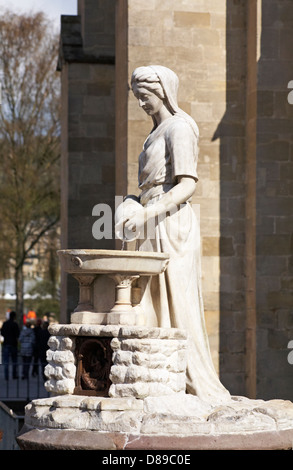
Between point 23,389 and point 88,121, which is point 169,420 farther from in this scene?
point 23,389

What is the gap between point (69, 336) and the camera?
6.96 m

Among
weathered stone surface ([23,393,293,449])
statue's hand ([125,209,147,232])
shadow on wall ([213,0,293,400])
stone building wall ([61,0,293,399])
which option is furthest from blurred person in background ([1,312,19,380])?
weathered stone surface ([23,393,293,449])

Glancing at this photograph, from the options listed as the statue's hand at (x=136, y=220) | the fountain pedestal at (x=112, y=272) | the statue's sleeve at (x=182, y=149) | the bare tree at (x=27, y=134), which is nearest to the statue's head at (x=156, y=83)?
the statue's sleeve at (x=182, y=149)

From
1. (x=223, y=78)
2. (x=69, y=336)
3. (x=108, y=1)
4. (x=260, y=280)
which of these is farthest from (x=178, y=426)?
(x=108, y=1)

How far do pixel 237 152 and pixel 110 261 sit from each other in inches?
291

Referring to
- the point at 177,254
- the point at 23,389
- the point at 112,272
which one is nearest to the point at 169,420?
the point at 112,272

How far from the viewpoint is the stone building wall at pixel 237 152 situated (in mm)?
13406

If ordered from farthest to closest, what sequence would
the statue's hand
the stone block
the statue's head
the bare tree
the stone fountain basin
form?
1. the bare tree
2. the stone block
3. the statue's head
4. the statue's hand
5. the stone fountain basin

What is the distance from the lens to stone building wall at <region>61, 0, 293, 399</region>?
13.4 m

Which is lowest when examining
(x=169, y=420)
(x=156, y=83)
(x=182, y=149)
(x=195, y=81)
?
(x=169, y=420)

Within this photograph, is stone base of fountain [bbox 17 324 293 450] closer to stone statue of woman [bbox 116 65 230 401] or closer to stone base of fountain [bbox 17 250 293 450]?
stone base of fountain [bbox 17 250 293 450]

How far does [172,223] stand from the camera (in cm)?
727

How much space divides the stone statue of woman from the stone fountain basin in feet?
0.99

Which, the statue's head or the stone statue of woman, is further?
the statue's head
